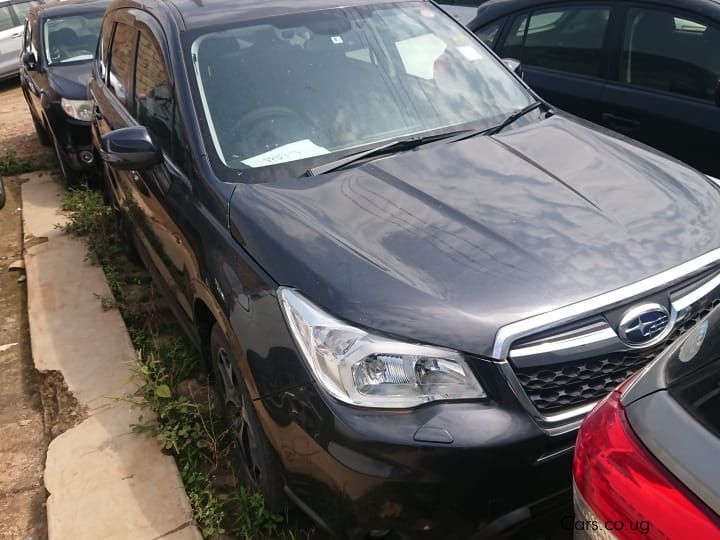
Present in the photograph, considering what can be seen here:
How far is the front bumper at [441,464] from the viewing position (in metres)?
2.04

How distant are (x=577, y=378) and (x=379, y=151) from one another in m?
1.30

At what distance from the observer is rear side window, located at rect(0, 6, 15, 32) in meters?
Answer: 13.2

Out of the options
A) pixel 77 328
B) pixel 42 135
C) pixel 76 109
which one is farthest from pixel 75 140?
pixel 77 328

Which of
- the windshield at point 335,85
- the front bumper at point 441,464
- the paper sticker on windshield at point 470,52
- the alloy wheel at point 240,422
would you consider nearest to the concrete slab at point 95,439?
the alloy wheel at point 240,422

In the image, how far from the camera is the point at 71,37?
782 cm

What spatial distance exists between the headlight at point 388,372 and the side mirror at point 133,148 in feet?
4.85

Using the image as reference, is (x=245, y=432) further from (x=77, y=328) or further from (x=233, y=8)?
(x=77, y=328)

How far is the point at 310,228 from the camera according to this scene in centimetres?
252

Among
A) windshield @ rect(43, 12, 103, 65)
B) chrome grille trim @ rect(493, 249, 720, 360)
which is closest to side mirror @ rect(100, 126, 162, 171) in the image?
chrome grille trim @ rect(493, 249, 720, 360)

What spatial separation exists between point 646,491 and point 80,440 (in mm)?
2811

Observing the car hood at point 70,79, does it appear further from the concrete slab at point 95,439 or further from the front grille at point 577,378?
the front grille at point 577,378

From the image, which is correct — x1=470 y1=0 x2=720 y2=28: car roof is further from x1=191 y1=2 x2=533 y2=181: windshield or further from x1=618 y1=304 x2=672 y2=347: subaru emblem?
x1=618 y1=304 x2=672 y2=347: subaru emblem

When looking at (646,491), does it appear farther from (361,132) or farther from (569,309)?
(361,132)

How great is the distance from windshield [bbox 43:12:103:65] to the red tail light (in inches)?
287
